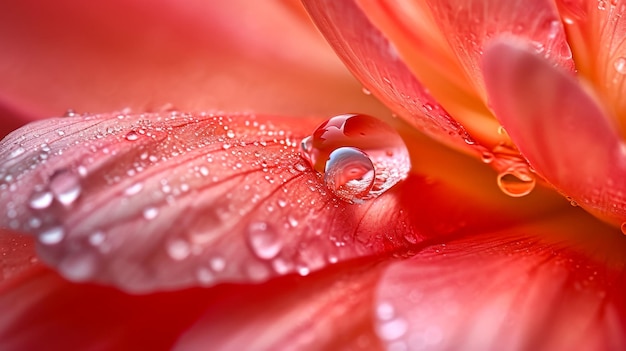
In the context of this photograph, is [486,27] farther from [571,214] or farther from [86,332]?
[86,332]

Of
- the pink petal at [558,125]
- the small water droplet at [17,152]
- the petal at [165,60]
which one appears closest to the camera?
the pink petal at [558,125]

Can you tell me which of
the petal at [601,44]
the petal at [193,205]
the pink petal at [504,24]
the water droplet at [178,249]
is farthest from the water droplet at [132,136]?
the petal at [601,44]

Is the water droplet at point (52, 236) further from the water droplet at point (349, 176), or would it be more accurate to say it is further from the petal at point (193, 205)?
the water droplet at point (349, 176)

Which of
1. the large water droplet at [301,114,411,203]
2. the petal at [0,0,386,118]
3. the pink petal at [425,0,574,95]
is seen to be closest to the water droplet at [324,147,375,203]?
the large water droplet at [301,114,411,203]

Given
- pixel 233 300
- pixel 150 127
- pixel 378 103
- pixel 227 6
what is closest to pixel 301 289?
pixel 233 300

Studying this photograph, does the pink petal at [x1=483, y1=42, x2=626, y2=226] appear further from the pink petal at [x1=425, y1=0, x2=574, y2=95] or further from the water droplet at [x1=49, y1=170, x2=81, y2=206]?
the water droplet at [x1=49, y1=170, x2=81, y2=206]

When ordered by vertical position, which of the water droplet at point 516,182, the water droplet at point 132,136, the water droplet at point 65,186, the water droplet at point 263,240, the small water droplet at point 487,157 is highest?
the water droplet at point 65,186

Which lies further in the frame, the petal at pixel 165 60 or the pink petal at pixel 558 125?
the petal at pixel 165 60
